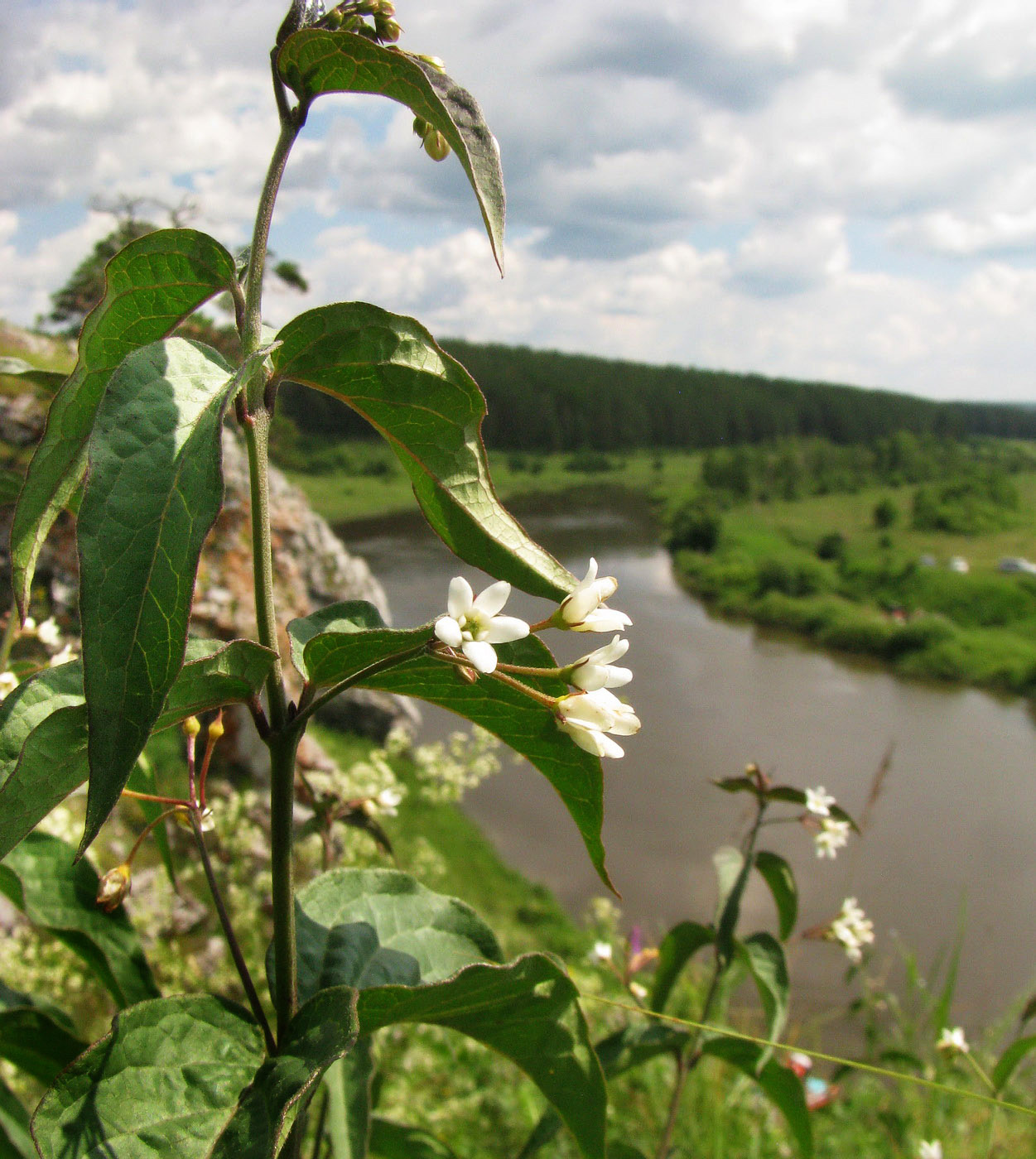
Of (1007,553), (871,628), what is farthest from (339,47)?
(1007,553)

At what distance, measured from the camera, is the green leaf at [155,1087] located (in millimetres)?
472

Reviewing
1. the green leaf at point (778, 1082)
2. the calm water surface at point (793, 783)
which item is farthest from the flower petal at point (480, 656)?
the calm water surface at point (793, 783)

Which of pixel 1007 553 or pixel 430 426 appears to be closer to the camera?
pixel 430 426

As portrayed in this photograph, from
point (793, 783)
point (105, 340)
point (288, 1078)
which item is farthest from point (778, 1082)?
point (793, 783)

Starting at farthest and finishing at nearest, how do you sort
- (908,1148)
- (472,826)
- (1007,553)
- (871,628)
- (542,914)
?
(1007,553) → (871,628) → (472,826) → (542,914) → (908,1148)

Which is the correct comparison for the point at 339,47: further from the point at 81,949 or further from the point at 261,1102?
the point at 81,949

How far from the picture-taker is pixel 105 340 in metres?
0.51

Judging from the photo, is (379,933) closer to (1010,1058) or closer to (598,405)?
(1010,1058)

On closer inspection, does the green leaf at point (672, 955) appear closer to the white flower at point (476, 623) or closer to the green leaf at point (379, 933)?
the green leaf at point (379, 933)

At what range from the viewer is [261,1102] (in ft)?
1.66

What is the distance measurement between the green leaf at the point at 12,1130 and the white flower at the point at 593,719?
681 millimetres

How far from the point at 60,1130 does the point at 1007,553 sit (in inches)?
1017

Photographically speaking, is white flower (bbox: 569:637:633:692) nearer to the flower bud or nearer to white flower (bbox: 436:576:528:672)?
white flower (bbox: 436:576:528:672)

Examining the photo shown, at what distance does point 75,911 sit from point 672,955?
27.2 inches
